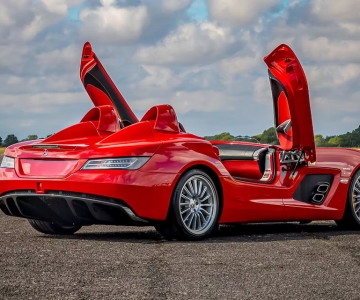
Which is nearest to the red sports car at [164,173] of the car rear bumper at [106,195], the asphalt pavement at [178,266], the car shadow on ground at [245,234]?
the car rear bumper at [106,195]

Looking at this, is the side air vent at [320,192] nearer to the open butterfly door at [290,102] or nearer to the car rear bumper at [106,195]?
the open butterfly door at [290,102]

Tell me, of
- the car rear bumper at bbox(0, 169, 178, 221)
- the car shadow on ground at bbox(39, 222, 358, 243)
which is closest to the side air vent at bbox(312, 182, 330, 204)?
the car shadow on ground at bbox(39, 222, 358, 243)

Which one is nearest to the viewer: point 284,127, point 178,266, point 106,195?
point 178,266

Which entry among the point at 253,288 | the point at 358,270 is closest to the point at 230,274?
the point at 253,288

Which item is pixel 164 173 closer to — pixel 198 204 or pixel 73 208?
pixel 198 204

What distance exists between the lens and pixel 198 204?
809 cm

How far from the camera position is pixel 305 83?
9156mm

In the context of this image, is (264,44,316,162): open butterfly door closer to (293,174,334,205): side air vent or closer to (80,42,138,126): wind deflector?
(293,174,334,205): side air vent

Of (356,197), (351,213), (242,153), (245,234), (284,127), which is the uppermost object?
(284,127)

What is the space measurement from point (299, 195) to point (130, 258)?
3.59m

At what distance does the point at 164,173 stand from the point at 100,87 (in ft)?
6.67

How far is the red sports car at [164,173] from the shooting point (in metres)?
7.61

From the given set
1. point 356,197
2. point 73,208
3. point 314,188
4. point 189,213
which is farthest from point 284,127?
point 73,208

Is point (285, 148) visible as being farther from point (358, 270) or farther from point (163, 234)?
point (358, 270)
